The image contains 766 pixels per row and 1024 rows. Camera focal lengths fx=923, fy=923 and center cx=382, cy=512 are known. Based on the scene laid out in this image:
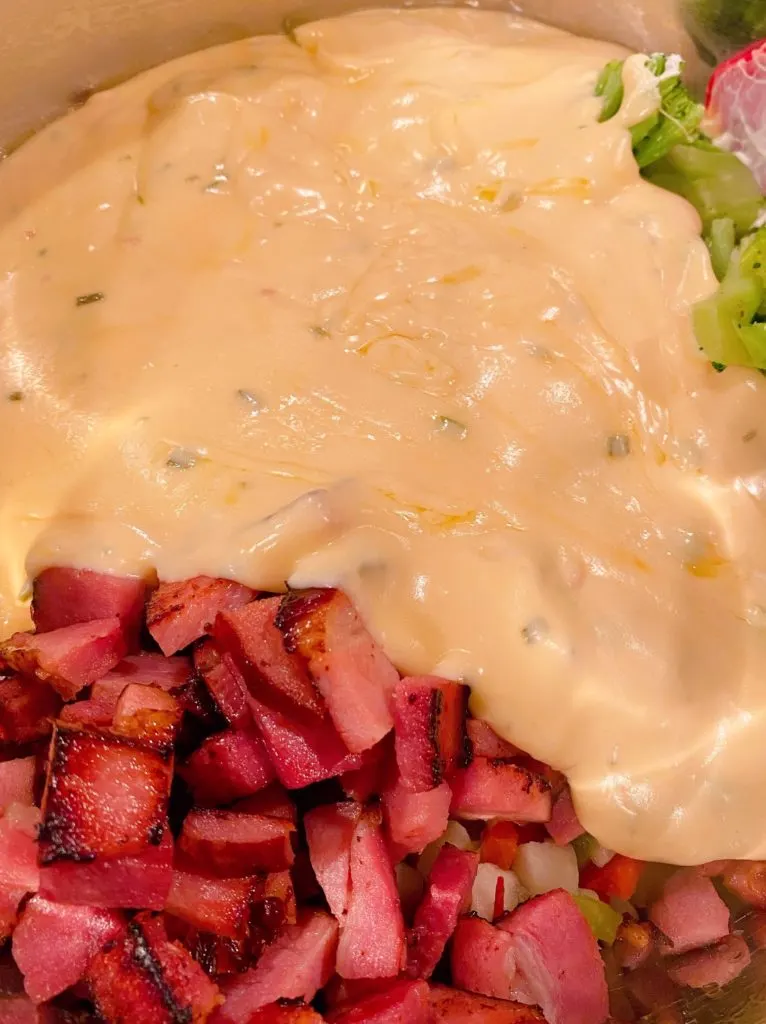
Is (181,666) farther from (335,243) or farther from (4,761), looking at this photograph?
(335,243)

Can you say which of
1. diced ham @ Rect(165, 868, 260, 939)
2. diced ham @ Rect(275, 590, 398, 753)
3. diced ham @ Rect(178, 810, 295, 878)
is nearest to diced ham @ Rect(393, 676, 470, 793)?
diced ham @ Rect(275, 590, 398, 753)

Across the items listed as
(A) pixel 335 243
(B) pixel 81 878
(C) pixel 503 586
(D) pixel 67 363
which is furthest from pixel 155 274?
(B) pixel 81 878

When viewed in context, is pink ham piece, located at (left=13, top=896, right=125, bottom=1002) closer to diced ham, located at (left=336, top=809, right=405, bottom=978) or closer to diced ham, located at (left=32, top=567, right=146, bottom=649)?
diced ham, located at (left=336, top=809, right=405, bottom=978)

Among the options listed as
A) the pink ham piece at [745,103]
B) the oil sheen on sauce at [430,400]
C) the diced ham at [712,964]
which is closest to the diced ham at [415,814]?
the oil sheen on sauce at [430,400]

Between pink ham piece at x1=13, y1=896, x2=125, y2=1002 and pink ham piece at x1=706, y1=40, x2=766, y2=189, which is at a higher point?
pink ham piece at x1=706, y1=40, x2=766, y2=189

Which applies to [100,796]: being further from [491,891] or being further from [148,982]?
[491,891]

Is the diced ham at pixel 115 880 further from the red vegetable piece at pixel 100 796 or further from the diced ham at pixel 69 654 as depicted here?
the diced ham at pixel 69 654

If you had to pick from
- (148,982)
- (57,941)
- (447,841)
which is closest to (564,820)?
(447,841)
